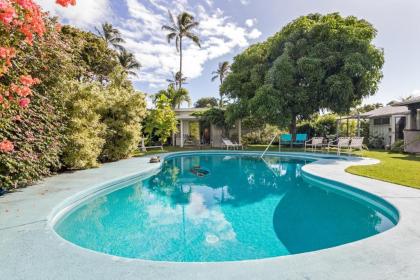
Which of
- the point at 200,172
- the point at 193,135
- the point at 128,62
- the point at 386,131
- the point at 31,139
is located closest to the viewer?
the point at 31,139

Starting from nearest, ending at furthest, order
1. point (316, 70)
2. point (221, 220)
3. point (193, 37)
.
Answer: point (221, 220) → point (316, 70) → point (193, 37)

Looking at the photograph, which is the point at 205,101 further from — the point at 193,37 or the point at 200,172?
the point at 200,172

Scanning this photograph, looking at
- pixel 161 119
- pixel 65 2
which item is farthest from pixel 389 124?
pixel 65 2

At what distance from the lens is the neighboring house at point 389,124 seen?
18578mm

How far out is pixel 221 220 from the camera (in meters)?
5.48

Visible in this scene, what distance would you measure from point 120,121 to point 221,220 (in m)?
8.84

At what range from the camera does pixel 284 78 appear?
16.8 m

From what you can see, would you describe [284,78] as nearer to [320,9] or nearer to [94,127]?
[320,9]

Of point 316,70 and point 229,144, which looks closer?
point 316,70

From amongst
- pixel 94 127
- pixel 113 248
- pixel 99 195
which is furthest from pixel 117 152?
pixel 113 248

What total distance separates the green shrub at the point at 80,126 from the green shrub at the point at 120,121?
229 centimetres

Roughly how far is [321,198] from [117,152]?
32.5 ft

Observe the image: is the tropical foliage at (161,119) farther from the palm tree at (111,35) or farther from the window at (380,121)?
the window at (380,121)

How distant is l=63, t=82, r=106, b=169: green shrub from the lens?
867 cm
